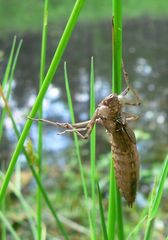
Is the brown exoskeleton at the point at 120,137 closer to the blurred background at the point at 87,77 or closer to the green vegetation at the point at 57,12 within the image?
the blurred background at the point at 87,77

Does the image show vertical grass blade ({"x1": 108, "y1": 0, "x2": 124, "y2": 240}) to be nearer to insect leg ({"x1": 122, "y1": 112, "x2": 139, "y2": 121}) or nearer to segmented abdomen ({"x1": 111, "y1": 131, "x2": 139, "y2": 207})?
segmented abdomen ({"x1": 111, "y1": 131, "x2": 139, "y2": 207})

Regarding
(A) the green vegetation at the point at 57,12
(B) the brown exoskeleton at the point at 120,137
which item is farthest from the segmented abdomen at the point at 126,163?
(A) the green vegetation at the point at 57,12

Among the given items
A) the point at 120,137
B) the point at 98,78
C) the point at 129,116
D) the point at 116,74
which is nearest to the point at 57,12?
the point at 98,78

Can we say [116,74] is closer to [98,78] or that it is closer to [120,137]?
[120,137]

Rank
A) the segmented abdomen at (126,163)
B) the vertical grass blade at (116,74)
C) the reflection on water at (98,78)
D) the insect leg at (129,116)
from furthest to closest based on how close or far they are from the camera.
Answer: the reflection on water at (98,78)
the insect leg at (129,116)
the segmented abdomen at (126,163)
the vertical grass blade at (116,74)

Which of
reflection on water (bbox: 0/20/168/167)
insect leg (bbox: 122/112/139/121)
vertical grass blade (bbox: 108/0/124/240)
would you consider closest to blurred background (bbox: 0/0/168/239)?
reflection on water (bbox: 0/20/168/167)

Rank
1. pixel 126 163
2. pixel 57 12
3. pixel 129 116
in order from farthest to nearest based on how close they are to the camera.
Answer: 1. pixel 57 12
2. pixel 129 116
3. pixel 126 163
